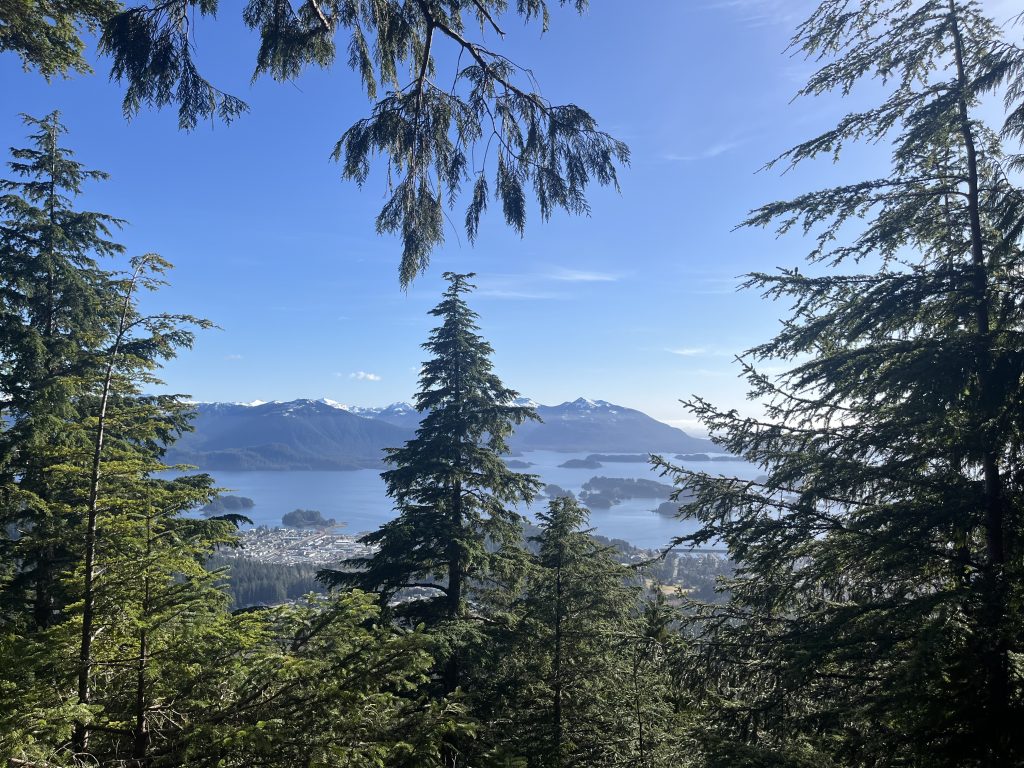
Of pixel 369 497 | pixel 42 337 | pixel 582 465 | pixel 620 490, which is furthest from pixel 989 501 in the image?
pixel 582 465

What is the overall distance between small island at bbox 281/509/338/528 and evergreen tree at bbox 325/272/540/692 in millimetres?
103766

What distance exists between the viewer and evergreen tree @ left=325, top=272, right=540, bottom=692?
33.3 feet

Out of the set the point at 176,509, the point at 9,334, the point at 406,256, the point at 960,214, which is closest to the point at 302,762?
the point at 176,509

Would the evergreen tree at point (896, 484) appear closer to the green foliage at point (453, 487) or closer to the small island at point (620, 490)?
the green foliage at point (453, 487)

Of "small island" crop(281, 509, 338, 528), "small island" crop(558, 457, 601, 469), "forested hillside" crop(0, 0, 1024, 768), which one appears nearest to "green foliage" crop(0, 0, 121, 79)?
"forested hillside" crop(0, 0, 1024, 768)

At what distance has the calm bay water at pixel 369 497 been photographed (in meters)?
89.9

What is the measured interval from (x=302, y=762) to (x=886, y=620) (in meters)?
5.00

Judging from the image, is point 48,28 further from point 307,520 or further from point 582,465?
point 582,465

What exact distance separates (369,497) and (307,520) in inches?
1314

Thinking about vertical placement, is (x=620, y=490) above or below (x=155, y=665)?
below

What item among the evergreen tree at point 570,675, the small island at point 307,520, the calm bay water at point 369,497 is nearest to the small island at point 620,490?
the calm bay water at point 369,497

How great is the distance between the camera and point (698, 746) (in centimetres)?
613

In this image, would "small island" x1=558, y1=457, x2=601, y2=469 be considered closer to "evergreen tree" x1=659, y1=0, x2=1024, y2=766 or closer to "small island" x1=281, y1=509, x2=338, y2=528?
"small island" x1=281, y1=509, x2=338, y2=528

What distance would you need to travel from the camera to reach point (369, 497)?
140 m
